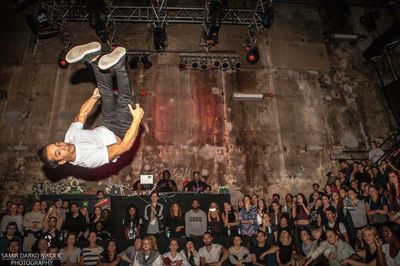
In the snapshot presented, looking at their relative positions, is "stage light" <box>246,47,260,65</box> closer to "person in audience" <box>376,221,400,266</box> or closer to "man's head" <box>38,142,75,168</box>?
"person in audience" <box>376,221,400,266</box>

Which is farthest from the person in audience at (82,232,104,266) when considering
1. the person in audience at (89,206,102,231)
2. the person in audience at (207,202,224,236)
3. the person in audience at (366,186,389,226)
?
the person in audience at (366,186,389,226)

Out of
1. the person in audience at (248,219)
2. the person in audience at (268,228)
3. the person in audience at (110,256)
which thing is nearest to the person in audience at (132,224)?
the person in audience at (110,256)

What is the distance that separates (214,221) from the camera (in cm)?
720

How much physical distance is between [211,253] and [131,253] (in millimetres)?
1539

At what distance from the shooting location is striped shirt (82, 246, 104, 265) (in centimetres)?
600

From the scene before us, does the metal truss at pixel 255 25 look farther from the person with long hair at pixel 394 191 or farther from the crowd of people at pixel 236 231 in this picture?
the person with long hair at pixel 394 191

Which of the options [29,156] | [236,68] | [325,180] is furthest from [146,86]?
[325,180]

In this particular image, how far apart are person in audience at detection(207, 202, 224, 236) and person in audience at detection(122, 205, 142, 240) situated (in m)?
1.57

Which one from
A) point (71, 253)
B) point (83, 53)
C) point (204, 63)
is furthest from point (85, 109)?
point (204, 63)

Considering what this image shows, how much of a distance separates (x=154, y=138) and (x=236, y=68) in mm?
3599

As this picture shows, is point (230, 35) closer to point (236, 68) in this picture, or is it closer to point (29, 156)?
point (236, 68)

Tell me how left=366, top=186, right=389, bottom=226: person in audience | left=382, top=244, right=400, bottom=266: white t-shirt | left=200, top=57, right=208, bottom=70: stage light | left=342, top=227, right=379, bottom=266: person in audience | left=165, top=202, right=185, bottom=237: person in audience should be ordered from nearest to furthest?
left=382, top=244, right=400, bottom=266: white t-shirt < left=342, top=227, right=379, bottom=266: person in audience < left=366, top=186, right=389, bottom=226: person in audience < left=165, top=202, right=185, bottom=237: person in audience < left=200, top=57, right=208, bottom=70: stage light

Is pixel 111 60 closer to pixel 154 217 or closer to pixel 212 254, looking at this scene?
pixel 212 254

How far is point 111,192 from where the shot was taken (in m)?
9.16
